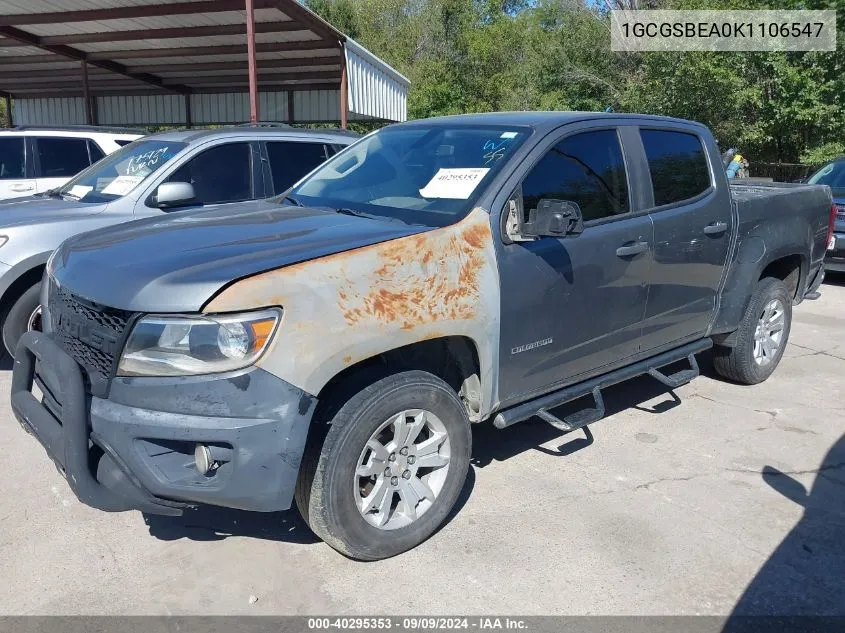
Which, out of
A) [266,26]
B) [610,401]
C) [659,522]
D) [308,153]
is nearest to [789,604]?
[659,522]

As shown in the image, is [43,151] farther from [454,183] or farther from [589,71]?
[589,71]

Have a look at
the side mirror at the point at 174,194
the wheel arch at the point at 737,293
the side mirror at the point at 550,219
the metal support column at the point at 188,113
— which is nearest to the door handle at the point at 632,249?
the side mirror at the point at 550,219

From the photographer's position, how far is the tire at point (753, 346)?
17.6 ft

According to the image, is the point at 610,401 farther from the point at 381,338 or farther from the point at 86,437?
the point at 86,437

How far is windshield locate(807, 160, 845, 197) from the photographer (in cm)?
1075

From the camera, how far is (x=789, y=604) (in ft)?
9.95

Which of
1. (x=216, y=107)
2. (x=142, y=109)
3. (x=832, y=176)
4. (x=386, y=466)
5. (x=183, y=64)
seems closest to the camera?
(x=386, y=466)

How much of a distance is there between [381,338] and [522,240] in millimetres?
958

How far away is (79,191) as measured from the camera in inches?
240

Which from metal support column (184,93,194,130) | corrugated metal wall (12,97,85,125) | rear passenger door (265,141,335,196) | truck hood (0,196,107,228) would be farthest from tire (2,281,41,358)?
corrugated metal wall (12,97,85,125)

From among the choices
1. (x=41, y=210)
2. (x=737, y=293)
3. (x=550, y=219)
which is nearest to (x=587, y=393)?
(x=550, y=219)

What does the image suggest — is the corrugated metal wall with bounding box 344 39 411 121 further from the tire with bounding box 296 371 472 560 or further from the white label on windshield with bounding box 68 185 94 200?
the tire with bounding box 296 371 472 560

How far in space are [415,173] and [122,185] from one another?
307 centimetres

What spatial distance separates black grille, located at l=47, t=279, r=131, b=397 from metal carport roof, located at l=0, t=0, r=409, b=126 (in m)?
8.13
